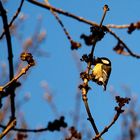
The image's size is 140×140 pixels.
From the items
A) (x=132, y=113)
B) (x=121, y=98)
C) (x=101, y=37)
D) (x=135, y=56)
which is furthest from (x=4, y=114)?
(x=135, y=56)

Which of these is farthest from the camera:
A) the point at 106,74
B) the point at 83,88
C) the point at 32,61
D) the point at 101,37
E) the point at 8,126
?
the point at 106,74

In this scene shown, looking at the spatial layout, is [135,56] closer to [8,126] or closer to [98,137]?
[8,126]

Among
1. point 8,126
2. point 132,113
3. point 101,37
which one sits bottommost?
point 8,126

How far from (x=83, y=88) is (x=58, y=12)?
0.92 metres

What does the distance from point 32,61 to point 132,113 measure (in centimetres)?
666

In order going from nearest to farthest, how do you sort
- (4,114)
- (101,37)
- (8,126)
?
(8,126) < (101,37) < (4,114)

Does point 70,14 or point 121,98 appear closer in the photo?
point 70,14

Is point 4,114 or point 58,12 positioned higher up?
point 4,114

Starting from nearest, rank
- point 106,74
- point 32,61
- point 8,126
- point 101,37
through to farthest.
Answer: point 8,126
point 101,37
point 32,61
point 106,74

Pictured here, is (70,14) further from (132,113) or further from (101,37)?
(132,113)

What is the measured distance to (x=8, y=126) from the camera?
1.43 metres

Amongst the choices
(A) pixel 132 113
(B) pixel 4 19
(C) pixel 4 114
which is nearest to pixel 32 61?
(B) pixel 4 19

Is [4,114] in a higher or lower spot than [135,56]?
higher

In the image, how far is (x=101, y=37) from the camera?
177 centimetres
